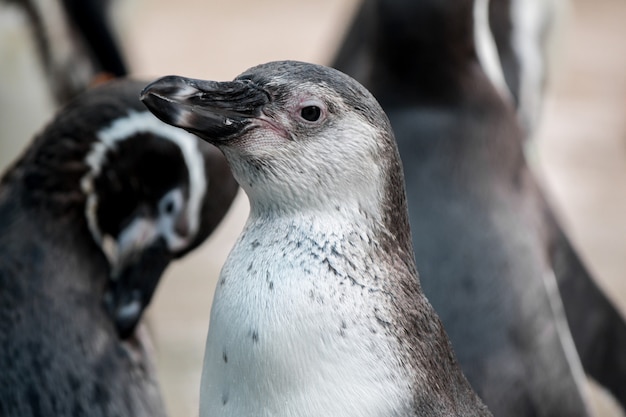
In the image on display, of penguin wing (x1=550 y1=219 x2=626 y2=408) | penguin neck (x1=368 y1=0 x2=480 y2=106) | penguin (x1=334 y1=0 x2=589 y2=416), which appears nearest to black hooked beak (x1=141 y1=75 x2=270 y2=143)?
penguin (x1=334 y1=0 x2=589 y2=416)

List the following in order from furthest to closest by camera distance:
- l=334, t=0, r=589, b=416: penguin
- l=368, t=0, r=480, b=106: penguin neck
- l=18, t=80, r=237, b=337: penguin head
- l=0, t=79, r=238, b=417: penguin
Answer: l=368, t=0, r=480, b=106: penguin neck, l=334, t=0, r=589, b=416: penguin, l=18, t=80, r=237, b=337: penguin head, l=0, t=79, r=238, b=417: penguin

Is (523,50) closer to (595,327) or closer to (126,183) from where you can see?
(595,327)

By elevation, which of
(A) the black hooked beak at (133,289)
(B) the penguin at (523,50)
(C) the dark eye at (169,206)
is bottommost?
(B) the penguin at (523,50)

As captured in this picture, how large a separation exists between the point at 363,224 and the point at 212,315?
0.87ft

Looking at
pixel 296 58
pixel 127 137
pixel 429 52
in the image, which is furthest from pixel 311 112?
pixel 296 58

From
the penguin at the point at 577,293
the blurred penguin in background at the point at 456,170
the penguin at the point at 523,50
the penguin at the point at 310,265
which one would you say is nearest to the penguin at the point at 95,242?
the blurred penguin in background at the point at 456,170

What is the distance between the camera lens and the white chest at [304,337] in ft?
5.43

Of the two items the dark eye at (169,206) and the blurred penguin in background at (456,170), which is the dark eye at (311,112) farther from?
the blurred penguin in background at (456,170)

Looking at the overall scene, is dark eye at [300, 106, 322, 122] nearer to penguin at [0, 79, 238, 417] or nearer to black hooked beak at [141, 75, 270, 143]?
black hooked beak at [141, 75, 270, 143]

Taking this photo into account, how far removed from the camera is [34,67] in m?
4.16

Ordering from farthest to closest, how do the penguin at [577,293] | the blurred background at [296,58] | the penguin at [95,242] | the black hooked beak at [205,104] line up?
the blurred background at [296,58], the penguin at [577,293], the penguin at [95,242], the black hooked beak at [205,104]

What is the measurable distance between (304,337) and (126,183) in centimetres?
94

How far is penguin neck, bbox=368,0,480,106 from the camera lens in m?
3.00

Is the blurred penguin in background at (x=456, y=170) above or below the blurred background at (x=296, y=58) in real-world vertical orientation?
above
